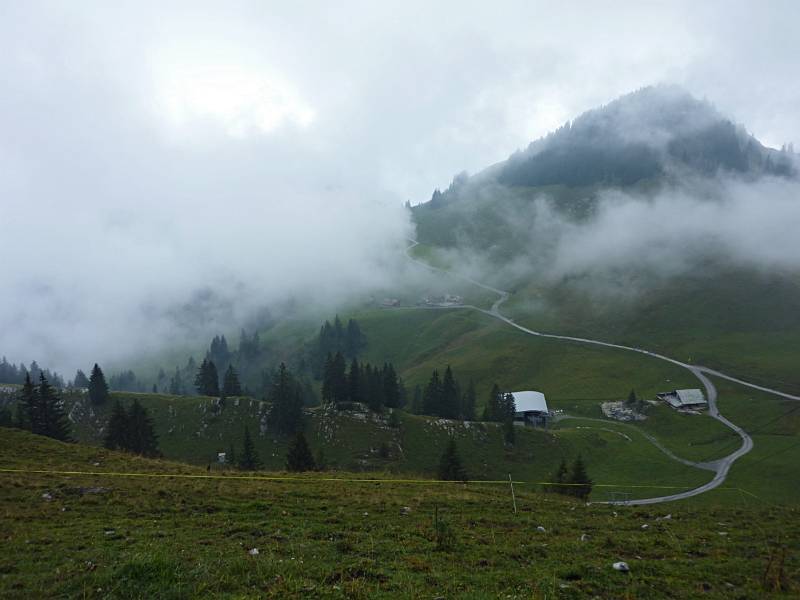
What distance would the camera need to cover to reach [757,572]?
13.9 meters

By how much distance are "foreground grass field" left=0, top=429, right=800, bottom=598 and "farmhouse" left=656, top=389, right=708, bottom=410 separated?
123185 mm

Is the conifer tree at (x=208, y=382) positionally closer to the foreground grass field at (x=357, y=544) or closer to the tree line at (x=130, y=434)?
the tree line at (x=130, y=434)

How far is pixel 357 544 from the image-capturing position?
1481 centimetres

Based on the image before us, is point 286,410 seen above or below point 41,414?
below

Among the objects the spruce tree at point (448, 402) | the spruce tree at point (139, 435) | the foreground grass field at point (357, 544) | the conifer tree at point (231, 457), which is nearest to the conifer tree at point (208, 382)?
the conifer tree at point (231, 457)

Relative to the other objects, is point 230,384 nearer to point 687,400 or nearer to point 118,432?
point 118,432

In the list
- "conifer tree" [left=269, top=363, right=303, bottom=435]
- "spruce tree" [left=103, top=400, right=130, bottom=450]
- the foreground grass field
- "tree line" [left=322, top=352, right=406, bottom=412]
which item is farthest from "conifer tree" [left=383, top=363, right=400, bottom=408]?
the foreground grass field

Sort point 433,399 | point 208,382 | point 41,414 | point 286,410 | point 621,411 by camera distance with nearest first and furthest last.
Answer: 1. point 41,414
2. point 286,410
3. point 433,399
4. point 208,382
5. point 621,411

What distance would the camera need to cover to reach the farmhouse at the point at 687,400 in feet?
416

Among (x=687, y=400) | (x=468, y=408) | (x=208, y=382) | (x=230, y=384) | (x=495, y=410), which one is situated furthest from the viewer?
(x=208, y=382)

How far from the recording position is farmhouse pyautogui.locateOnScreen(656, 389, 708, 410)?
127m

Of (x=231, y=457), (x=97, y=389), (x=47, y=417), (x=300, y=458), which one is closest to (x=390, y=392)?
(x=231, y=457)

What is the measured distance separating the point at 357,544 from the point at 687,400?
143 metres

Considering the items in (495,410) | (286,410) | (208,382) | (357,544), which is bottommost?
(495,410)
